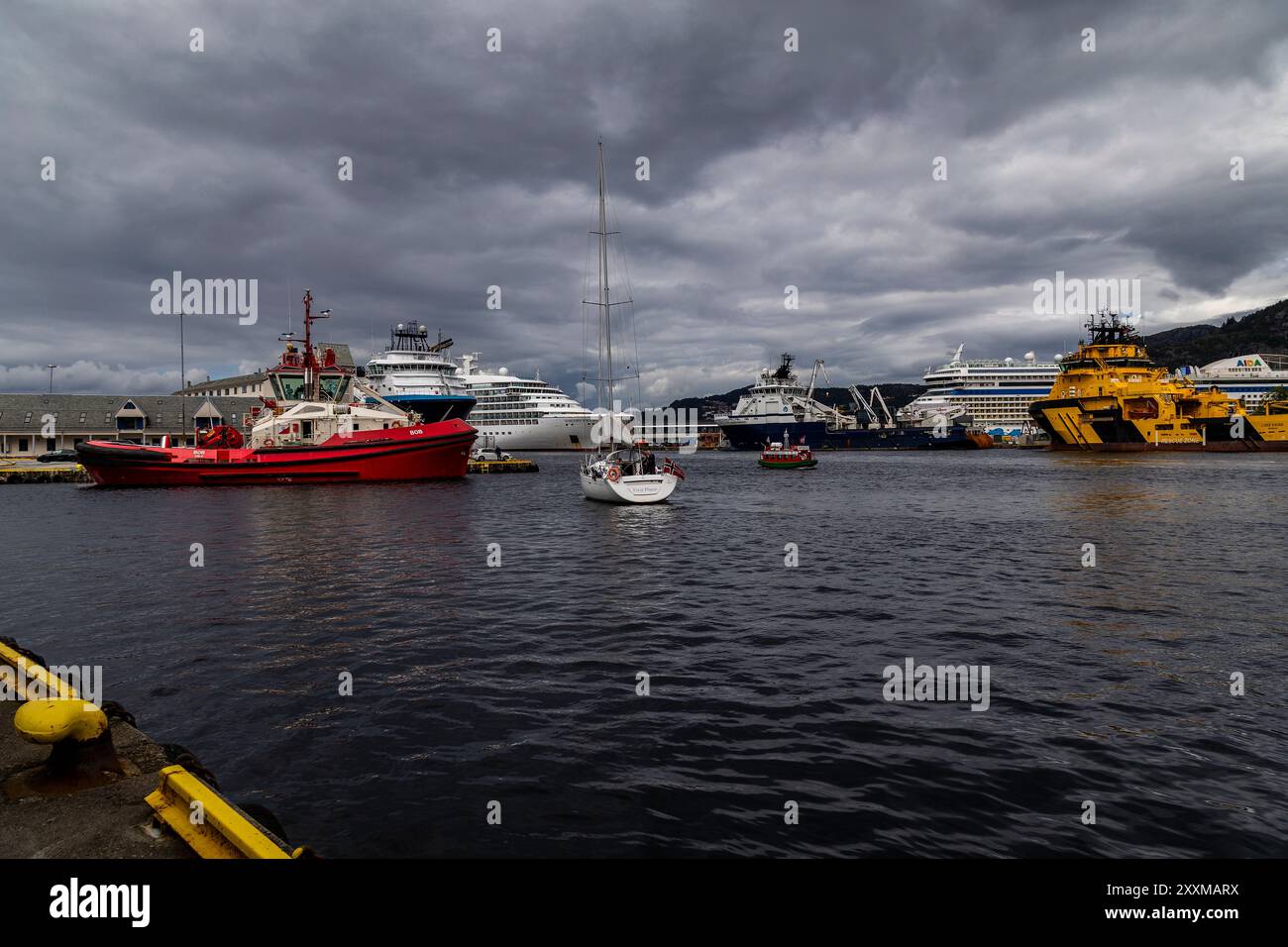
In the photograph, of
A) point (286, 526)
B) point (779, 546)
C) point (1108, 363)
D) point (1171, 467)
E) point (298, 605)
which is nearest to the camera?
point (298, 605)

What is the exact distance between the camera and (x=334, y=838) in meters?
5.39

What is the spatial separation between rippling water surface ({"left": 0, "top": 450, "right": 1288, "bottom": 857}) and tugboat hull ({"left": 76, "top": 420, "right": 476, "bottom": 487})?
875 inches

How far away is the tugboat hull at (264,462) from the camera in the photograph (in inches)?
1720

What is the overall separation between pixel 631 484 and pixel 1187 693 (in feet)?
80.6

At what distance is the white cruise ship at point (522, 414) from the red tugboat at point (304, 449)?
2591 inches

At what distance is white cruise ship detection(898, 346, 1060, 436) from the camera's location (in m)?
139

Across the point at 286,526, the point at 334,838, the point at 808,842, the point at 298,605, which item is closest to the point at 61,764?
the point at 334,838

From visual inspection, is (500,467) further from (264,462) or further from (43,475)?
(43,475)

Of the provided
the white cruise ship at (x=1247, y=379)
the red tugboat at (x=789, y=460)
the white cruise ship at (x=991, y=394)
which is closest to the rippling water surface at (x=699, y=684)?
the red tugboat at (x=789, y=460)

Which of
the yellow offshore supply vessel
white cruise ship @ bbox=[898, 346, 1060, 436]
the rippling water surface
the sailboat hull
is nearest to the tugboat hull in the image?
the sailboat hull

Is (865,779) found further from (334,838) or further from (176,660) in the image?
(176,660)

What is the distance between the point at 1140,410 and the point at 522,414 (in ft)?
306

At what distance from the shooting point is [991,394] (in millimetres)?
140375
